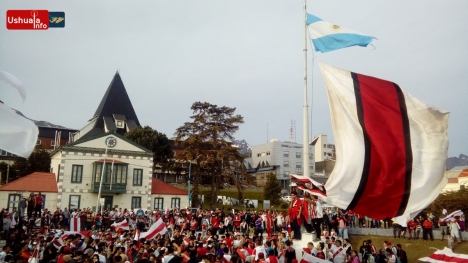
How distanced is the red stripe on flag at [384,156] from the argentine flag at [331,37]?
391 centimetres

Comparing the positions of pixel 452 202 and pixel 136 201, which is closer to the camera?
pixel 452 202

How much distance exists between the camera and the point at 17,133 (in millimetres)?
8117

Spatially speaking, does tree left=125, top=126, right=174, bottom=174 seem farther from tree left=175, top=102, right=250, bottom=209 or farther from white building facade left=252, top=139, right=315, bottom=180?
white building facade left=252, top=139, right=315, bottom=180

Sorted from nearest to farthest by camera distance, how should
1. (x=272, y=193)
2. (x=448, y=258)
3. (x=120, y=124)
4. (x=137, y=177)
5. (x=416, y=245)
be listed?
1. (x=448, y=258)
2. (x=416, y=245)
3. (x=137, y=177)
4. (x=272, y=193)
5. (x=120, y=124)

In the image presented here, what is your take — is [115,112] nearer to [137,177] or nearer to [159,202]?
[137,177]

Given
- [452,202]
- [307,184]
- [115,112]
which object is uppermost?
[115,112]

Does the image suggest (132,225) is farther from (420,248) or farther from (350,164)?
(350,164)

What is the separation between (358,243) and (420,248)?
3.01 m

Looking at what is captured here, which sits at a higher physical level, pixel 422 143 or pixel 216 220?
pixel 422 143

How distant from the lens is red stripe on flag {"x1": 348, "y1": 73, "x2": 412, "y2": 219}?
9.66 m

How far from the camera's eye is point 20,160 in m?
61.0

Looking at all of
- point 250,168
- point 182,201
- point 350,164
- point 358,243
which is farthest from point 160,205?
point 250,168

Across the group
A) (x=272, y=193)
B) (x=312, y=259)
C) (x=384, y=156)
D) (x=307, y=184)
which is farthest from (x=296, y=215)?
(x=272, y=193)

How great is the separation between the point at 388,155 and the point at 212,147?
39.3m
